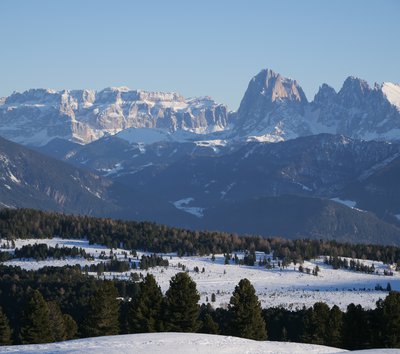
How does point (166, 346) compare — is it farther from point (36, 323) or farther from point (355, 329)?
point (355, 329)

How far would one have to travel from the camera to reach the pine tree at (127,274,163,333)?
4417 inches

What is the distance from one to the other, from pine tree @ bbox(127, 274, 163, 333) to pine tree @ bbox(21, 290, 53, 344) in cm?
955

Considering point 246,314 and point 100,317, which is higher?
point 246,314

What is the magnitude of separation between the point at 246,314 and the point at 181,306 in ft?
26.2

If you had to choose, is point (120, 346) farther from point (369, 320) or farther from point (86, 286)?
point (86, 286)

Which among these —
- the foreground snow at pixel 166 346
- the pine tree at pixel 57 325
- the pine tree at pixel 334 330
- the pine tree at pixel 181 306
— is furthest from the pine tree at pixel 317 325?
the pine tree at pixel 57 325

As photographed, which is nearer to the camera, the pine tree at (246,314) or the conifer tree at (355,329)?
the pine tree at (246,314)

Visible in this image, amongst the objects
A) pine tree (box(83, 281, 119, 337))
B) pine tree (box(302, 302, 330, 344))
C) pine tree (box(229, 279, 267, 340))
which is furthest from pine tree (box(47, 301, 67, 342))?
pine tree (box(302, 302, 330, 344))

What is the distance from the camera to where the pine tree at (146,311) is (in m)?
112

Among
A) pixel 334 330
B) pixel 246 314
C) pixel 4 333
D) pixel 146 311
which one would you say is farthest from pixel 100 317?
pixel 334 330

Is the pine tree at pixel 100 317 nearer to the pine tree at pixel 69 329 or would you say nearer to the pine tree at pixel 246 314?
the pine tree at pixel 69 329

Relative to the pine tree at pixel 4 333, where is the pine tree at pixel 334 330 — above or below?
above

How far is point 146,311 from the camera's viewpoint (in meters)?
113

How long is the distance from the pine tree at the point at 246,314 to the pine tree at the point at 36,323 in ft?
71.3
